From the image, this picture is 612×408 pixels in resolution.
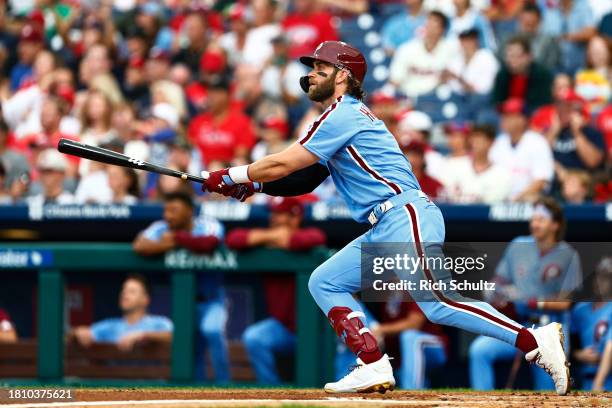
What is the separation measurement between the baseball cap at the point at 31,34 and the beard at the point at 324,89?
748 cm

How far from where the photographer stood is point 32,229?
9.55m

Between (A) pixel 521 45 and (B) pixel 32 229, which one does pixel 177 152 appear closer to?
(B) pixel 32 229

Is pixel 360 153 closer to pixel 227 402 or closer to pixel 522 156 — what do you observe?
pixel 227 402

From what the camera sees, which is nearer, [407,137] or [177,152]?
[407,137]

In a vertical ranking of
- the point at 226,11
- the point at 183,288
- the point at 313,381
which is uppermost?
the point at 226,11

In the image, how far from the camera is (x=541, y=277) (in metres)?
8.41

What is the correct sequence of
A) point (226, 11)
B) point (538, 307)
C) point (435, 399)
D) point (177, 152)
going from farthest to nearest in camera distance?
1. point (226, 11)
2. point (177, 152)
3. point (538, 307)
4. point (435, 399)

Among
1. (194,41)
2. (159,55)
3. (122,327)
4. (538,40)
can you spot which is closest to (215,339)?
(122,327)

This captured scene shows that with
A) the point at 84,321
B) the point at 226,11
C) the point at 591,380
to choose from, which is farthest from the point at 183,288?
the point at 226,11

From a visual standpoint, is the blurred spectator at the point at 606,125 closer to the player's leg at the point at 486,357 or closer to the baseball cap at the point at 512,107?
the baseball cap at the point at 512,107

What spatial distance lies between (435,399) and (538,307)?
2.16 meters

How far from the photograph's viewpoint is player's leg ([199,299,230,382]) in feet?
29.2

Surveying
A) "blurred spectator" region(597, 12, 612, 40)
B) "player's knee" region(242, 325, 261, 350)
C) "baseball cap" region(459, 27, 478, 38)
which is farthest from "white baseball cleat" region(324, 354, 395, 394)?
"blurred spectator" region(597, 12, 612, 40)

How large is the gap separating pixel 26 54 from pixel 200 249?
210 inches
